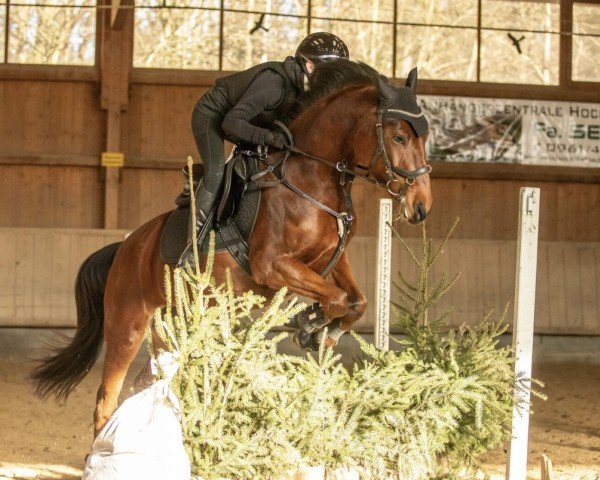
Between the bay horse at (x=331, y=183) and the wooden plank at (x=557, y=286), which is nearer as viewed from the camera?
the bay horse at (x=331, y=183)

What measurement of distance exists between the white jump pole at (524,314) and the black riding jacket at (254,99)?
1.25m

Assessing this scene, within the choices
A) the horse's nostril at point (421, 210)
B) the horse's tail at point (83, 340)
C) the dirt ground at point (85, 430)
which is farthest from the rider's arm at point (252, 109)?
the dirt ground at point (85, 430)

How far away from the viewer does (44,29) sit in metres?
10.9

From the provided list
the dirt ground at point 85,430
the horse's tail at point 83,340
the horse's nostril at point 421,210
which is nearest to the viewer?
the horse's nostril at point 421,210

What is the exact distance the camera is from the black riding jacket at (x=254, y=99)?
4.75 m

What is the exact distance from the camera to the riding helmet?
15.9 ft

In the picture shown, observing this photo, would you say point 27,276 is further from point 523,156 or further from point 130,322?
point 523,156

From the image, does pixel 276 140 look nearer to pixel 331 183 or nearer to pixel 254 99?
pixel 254 99

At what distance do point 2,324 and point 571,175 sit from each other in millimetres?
6442

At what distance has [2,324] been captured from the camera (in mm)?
9594

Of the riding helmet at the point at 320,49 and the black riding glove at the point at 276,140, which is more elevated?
the riding helmet at the point at 320,49

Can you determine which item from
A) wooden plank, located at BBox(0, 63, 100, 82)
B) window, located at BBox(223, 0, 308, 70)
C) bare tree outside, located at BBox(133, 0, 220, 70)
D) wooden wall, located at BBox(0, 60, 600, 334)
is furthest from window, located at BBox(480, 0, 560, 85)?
wooden plank, located at BBox(0, 63, 100, 82)

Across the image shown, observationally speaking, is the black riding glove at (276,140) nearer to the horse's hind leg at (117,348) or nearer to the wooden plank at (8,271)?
the horse's hind leg at (117,348)

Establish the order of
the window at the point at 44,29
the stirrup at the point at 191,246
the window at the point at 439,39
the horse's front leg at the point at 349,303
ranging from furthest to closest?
the window at the point at 439,39
the window at the point at 44,29
the stirrup at the point at 191,246
the horse's front leg at the point at 349,303
